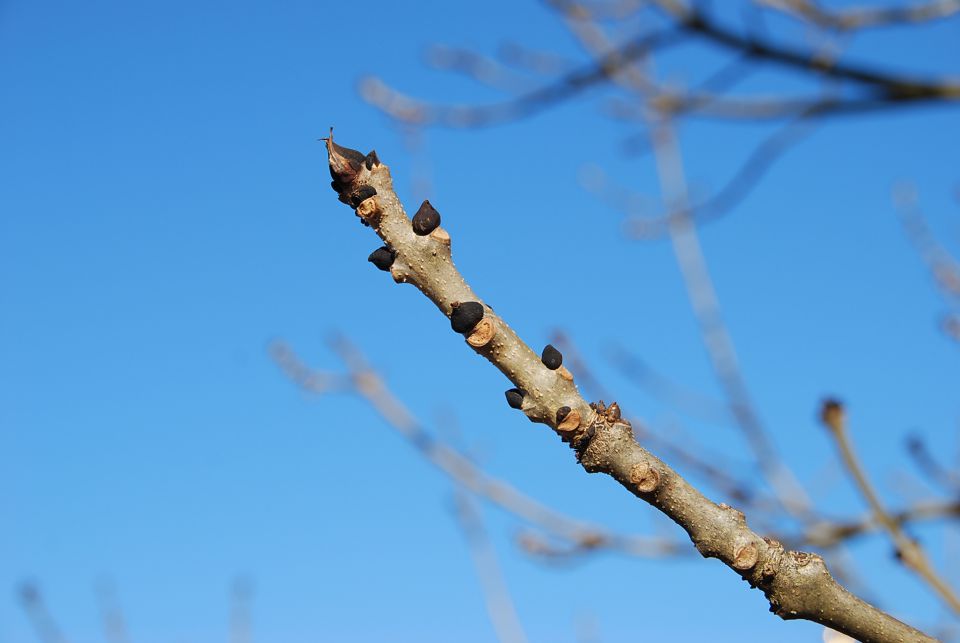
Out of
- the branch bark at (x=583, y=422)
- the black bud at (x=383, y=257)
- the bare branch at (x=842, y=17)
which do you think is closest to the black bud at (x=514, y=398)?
the branch bark at (x=583, y=422)

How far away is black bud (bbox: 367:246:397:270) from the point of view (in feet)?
2.95

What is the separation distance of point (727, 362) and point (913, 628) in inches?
65.0

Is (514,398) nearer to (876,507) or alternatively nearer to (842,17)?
(876,507)

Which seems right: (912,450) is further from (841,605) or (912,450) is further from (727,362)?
(841,605)

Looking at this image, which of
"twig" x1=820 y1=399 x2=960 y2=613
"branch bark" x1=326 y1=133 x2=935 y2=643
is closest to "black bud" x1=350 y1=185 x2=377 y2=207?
"branch bark" x1=326 y1=133 x2=935 y2=643

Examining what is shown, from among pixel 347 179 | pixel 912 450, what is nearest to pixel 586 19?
pixel 912 450

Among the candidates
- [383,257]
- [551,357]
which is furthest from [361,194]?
[551,357]

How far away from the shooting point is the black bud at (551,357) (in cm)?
90

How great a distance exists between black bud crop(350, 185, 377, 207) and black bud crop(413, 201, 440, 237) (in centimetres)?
5

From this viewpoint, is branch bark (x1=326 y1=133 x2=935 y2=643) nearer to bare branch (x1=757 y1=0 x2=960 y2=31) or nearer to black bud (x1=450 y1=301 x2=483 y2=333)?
black bud (x1=450 y1=301 x2=483 y2=333)

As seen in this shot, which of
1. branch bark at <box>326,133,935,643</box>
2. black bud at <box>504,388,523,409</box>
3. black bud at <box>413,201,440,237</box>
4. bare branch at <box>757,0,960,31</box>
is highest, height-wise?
bare branch at <box>757,0,960,31</box>

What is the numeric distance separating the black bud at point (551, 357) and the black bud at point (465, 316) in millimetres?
87

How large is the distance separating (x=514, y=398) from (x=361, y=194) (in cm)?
26

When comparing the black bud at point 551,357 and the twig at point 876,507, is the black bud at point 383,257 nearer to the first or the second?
the black bud at point 551,357
